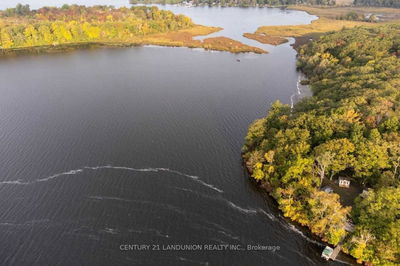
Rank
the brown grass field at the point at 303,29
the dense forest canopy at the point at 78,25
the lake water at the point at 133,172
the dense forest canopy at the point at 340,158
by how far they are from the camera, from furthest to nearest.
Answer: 1. the brown grass field at the point at 303,29
2. the dense forest canopy at the point at 78,25
3. the lake water at the point at 133,172
4. the dense forest canopy at the point at 340,158

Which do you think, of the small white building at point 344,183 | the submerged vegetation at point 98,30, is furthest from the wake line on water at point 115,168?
the submerged vegetation at point 98,30

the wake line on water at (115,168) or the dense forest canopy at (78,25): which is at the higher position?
the dense forest canopy at (78,25)

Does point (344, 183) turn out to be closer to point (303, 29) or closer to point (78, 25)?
point (78, 25)

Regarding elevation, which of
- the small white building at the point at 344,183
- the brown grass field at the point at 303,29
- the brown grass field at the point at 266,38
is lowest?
the small white building at the point at 344,183

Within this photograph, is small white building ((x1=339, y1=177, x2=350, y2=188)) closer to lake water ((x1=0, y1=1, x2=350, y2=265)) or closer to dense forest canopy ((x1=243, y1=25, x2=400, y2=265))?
dense forest canopy ((x1=243, y1=25, x2=400, y2=265))

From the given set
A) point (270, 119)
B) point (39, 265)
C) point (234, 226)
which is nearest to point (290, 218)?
point (234, 226)

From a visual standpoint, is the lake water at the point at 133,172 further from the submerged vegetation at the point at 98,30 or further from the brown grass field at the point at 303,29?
the brown grass field at the point at 303,29

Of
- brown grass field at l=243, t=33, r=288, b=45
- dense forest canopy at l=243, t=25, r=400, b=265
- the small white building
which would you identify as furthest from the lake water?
brown grass field at l=243, t=33, r=288, b=45

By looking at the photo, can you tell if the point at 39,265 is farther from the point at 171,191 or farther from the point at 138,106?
the point at 138,106
